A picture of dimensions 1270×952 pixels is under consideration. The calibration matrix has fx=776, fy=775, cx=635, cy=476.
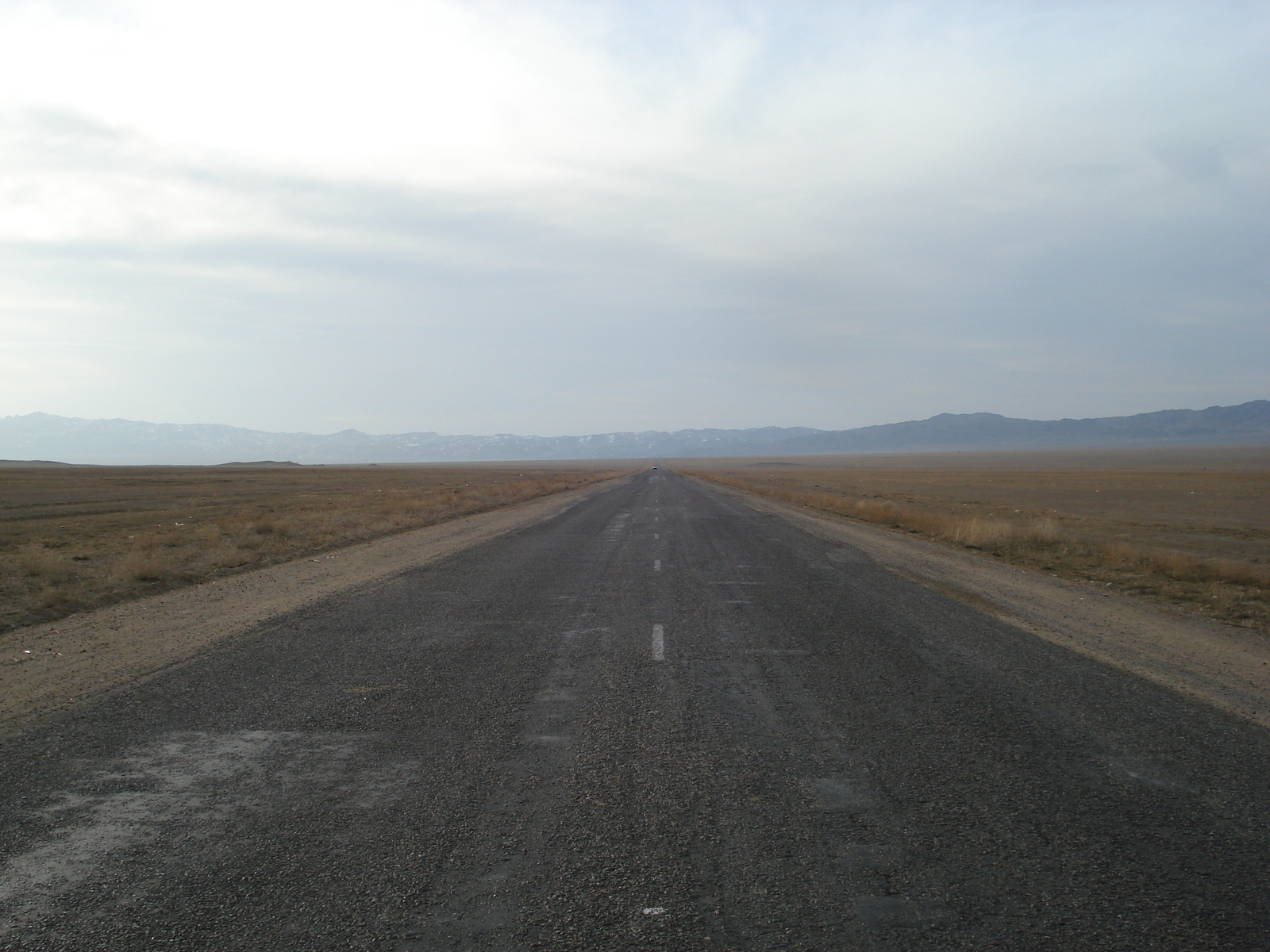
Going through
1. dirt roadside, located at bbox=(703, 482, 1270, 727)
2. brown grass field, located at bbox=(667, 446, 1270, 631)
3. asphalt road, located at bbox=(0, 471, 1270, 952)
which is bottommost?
brown grass field, located at bbox=(667, 446, 1270, 631)

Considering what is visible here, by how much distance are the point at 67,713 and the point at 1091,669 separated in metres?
9.21

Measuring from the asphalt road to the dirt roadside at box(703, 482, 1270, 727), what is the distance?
631 millimetres

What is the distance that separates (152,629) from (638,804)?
8181 millimetres

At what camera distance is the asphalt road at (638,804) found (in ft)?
11.0

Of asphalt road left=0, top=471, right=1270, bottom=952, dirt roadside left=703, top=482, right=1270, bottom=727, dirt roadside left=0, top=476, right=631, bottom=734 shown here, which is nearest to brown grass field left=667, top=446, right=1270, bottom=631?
dirt roadside left=703, top=482, right=1270, bottom=727

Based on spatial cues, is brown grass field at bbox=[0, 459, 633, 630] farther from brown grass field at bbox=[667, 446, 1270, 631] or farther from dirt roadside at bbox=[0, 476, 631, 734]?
brown grass field at bbox=[667, 446, 1270, 631]

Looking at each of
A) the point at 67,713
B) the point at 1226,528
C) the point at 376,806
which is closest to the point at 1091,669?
the point at 376,806

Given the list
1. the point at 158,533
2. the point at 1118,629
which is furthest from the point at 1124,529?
the point at 158,533

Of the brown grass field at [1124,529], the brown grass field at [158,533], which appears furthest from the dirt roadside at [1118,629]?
the brown grass field at [158,533]

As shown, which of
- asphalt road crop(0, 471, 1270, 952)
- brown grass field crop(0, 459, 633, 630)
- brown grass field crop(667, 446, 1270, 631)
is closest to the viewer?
asphalt road crop(0, 471, 1270, 952)

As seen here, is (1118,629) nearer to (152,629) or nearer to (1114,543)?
(1114,543)

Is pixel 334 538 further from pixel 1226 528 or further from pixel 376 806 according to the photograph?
pixel 1226 528

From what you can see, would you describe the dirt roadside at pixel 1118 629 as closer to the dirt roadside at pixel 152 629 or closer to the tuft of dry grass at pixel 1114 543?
the tuft of dry grass at pixel 1114 543

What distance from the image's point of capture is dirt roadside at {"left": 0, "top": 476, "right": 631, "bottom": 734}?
23.8 feet
